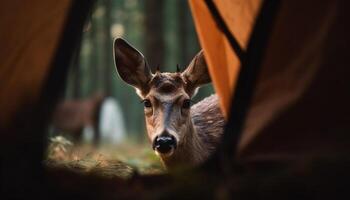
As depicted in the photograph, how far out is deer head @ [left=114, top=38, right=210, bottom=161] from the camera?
7.36m

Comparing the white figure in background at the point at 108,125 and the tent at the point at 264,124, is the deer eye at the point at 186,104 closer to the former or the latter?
the tent at the point at 264,124

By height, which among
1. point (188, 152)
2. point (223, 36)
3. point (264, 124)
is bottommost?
point (188, 152)

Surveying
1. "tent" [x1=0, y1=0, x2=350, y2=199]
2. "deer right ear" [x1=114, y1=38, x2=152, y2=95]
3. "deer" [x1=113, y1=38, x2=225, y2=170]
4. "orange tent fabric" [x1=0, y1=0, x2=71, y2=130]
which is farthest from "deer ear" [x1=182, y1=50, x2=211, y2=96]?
"tent" [x1=0, y1=0, x2=350, y2=199]

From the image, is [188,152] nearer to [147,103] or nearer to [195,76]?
[147,103]

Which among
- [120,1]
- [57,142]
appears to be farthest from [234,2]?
[120,1]

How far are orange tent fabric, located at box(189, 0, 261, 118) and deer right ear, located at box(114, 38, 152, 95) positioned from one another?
1610mm

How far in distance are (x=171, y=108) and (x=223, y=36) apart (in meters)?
1.75

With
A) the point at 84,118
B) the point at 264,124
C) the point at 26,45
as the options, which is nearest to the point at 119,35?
the point at 84,118

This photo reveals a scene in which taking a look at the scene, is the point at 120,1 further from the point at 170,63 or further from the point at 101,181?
the point at 101,181

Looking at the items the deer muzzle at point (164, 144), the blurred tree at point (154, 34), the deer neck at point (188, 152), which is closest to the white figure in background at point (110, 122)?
the blurred tree at point (154, 34)

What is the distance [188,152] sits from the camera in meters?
7.74

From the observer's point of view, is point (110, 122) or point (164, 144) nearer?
point (164, 144)

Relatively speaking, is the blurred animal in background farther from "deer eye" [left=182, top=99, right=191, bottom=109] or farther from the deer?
"deer eye" [left=182, top=99, right=191, bottom=109]

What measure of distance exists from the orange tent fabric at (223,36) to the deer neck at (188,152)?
4.58 ft
